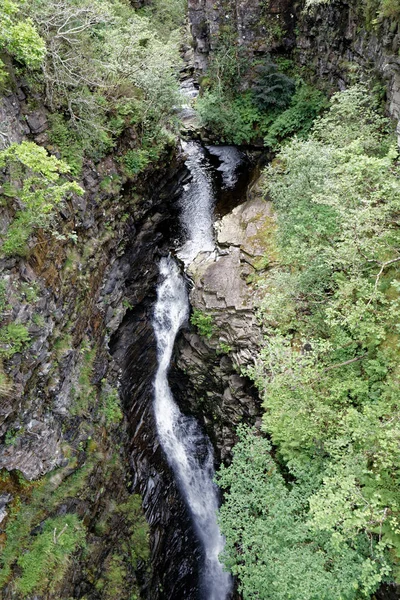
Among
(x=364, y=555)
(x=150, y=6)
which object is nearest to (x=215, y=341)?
(x=364, y=555)

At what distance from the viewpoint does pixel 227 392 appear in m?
12.6

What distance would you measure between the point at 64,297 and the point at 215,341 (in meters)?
5.41

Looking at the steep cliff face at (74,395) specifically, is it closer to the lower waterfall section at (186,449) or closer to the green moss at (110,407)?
the green moss at (110,407)

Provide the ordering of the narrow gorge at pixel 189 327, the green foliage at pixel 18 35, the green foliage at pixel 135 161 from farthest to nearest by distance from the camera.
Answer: the green foliage at pixel 135 161
the narrow gorge at pixel 189 327
the green foliage at pixel 18 35

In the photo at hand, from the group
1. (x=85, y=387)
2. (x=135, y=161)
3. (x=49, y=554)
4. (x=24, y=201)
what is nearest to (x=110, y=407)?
(x=85, y=387)

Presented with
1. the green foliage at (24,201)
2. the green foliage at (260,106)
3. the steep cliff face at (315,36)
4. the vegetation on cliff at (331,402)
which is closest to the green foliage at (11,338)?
the green foliage at (24,201)

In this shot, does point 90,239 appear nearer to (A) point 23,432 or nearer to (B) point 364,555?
(A) point 23,432

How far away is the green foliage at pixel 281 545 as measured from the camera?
21.6ft

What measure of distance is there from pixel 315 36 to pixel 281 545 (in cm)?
2054

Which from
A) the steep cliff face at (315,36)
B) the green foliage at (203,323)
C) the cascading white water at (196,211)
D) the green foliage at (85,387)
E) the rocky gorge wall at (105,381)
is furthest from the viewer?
the cascading white water at (196,211)

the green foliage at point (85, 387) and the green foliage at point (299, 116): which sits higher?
the green foliage at point (299, 116)

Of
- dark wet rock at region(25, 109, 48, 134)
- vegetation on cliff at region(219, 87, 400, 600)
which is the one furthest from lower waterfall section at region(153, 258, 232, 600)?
dark wet rock at region(25, 109, 48, 134)

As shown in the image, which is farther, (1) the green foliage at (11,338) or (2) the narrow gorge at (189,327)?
(1) the green foliage at (11,338)

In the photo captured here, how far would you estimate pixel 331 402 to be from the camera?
26.6ft
